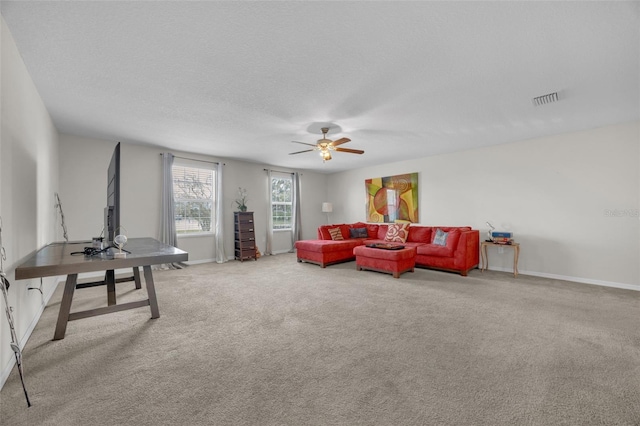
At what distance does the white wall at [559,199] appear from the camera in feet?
12.6

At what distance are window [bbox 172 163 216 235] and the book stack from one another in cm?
578

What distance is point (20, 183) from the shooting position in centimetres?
223

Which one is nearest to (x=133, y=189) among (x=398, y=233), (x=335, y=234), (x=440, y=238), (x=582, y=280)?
(x=335, y=234)

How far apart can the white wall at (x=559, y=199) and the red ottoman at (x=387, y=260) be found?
1758 millimetres

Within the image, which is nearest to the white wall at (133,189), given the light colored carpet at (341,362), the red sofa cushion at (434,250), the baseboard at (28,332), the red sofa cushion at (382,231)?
the baseboard at (28,332)

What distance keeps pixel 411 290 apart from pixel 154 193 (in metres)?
5.03

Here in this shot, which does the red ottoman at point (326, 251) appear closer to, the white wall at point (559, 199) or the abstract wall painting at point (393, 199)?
the abstract wall painting at point (393, 199)

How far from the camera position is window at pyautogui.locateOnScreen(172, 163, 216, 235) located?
18.6 feet

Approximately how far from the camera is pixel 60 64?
2373mm

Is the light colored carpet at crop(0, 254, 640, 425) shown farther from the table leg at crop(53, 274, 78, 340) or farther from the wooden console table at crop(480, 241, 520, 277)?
the wooden console table at crop(480, 241, 520, 277)

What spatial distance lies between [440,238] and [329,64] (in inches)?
157

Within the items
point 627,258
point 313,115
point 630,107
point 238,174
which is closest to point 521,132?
point 630,107

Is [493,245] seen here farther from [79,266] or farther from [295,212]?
[79,266]

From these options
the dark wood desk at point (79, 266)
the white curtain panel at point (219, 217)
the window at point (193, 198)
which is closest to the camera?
the dark wood desk at point (79, 266)
